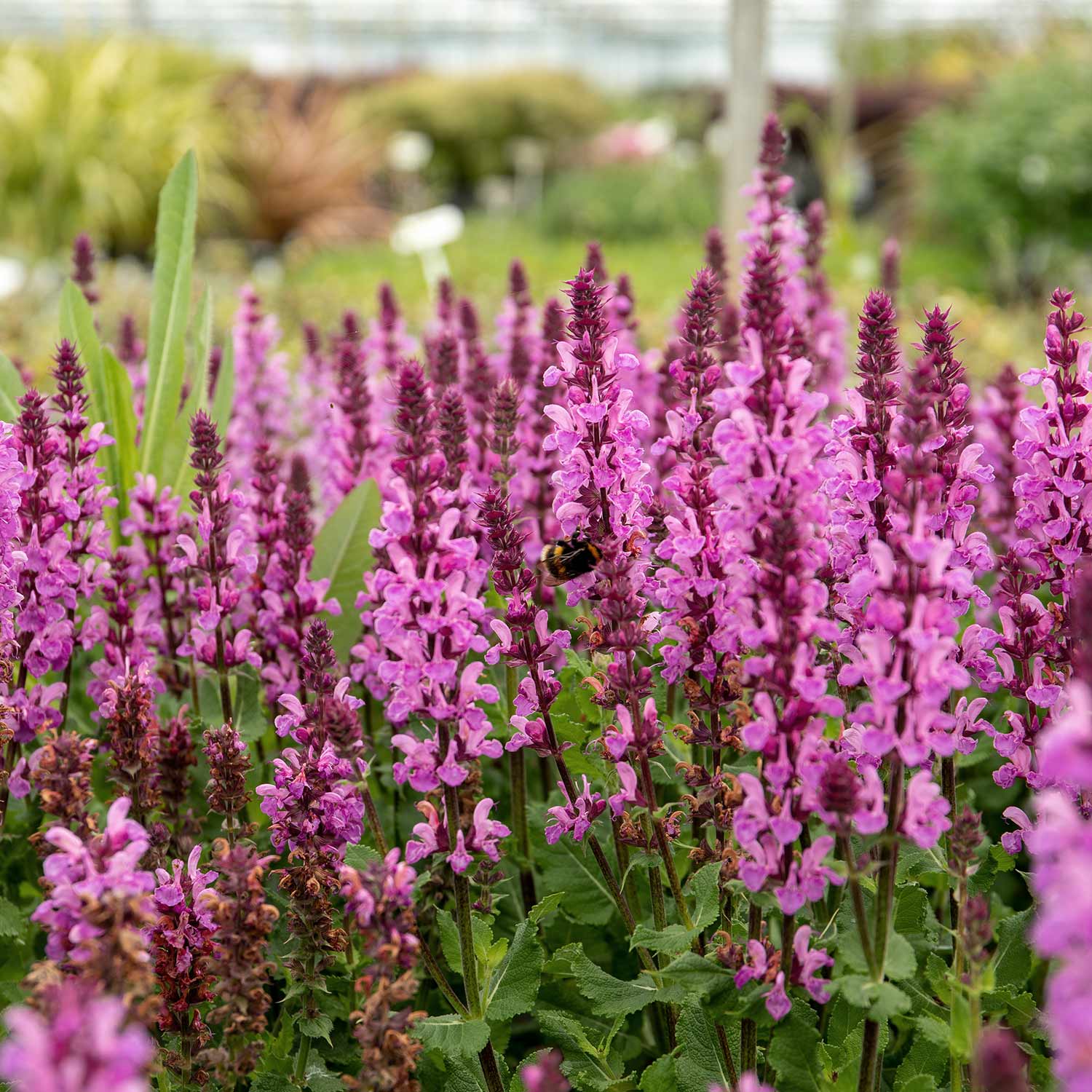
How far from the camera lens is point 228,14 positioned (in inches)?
1604

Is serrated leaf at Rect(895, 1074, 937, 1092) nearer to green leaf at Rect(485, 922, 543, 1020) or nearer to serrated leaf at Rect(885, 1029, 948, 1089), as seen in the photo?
serrated leaf at Rect(885, 1029, 948, 1089)

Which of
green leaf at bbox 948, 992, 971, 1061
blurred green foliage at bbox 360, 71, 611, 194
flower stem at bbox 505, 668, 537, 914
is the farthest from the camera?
blurred green foliage at bbox 360, 71, 611, 194

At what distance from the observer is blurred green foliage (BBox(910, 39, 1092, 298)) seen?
556 inches

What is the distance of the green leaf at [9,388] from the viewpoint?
319cm

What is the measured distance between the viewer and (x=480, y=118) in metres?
26.1

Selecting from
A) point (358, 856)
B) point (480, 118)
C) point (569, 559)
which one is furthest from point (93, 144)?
point (358, 856)

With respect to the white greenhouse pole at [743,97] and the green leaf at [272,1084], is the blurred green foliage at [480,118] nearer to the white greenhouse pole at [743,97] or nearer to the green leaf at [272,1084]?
the white greenhouse pole at [743,97]

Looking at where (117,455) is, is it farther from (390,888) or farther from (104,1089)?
(104,1089)

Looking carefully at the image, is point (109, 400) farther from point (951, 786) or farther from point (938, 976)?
point (938, 976)

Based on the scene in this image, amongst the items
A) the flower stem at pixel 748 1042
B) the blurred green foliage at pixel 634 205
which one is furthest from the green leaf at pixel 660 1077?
the blurred green foliage at pixel 634 205

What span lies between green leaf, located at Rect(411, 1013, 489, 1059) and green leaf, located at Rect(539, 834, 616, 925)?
0.48 meters

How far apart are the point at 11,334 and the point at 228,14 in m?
36.4

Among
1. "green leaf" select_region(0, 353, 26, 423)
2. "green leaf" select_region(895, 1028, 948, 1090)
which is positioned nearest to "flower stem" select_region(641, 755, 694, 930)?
"green leaf" select_region(895, 1028, 948, 1090)

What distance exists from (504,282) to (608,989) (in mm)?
9824
